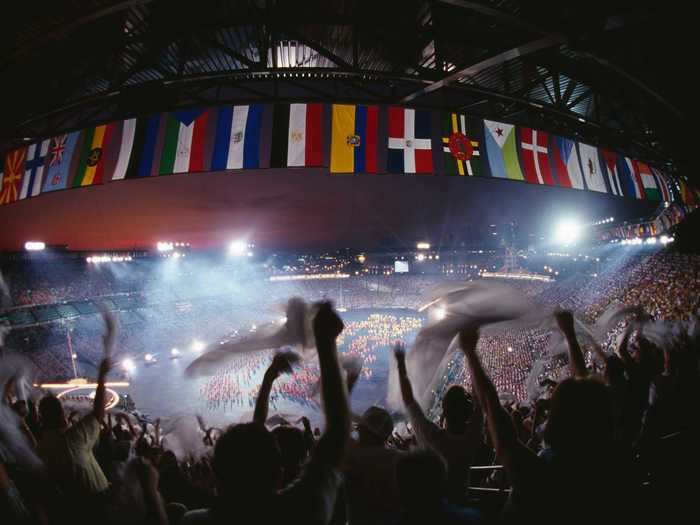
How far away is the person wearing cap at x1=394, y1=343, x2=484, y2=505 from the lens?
2193mm

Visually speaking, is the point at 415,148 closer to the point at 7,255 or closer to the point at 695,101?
the point at 695,101

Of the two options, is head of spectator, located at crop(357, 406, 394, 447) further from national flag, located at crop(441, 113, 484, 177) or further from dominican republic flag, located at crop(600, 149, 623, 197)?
dominican republic flag, located at crop(600, 149, 623, 197)

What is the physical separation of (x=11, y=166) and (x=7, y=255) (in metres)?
45.8

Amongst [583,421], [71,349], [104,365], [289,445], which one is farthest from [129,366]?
[583,421]

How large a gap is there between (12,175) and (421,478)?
9959mm

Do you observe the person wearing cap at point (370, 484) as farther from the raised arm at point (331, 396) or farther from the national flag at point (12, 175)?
the national flag at point (12, 175)

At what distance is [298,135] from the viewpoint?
19.6ft

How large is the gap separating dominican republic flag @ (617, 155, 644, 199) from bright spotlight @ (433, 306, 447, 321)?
8726 millimetres

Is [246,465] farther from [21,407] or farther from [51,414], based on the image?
[21,407]

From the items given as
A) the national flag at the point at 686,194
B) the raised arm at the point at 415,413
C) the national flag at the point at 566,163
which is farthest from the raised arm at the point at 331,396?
the national flag at the point at 686,194

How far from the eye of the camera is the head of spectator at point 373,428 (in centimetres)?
224

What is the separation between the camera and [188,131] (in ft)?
20.1

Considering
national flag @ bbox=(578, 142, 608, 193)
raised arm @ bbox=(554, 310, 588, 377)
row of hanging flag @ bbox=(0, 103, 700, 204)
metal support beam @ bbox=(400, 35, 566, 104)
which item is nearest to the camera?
raised arm @ bbox=(554, 310, 588, 377)

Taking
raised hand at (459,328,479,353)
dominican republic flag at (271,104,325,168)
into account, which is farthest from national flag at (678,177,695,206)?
raised hand at (459,328,479,353)
